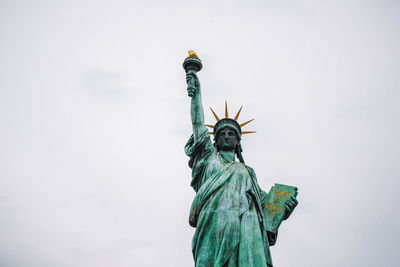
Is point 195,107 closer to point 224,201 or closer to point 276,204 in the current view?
point 224,201

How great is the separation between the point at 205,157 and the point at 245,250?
2330mm

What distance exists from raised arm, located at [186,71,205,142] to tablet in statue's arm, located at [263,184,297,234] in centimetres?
188

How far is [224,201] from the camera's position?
760 centimetres

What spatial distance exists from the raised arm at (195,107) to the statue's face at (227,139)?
625 mm

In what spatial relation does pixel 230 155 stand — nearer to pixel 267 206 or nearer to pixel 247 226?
pixel 267 206

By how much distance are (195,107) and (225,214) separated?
2.49 meters

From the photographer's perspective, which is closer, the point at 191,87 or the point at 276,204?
the point at 276,204

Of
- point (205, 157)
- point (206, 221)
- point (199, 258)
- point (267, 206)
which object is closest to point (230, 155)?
point (205, 157)

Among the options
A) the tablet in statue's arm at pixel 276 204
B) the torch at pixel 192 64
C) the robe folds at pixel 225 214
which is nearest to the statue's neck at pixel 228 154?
the robe folds at pixel 225 214

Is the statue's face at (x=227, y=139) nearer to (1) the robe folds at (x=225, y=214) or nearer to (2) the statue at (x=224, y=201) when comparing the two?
(2) the statue at (x=224, y=201)

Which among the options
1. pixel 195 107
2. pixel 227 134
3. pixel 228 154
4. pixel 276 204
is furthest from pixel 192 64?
pixel 276 204

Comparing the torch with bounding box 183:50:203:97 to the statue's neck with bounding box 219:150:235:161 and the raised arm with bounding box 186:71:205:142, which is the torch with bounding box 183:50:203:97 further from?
the statue's neck with bounding box 219:150:235:161

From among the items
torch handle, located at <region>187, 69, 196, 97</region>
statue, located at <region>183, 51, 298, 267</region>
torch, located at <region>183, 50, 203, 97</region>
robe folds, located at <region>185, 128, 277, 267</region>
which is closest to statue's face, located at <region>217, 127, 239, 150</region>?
statue, located at <region>183, 51, 298, 267</region>

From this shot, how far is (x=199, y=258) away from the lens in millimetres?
7016
